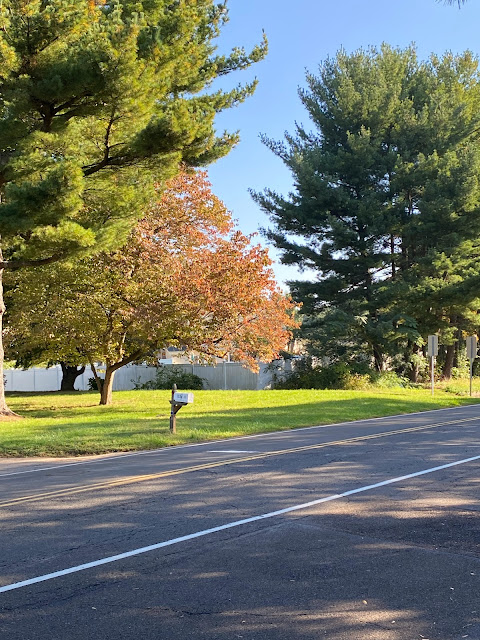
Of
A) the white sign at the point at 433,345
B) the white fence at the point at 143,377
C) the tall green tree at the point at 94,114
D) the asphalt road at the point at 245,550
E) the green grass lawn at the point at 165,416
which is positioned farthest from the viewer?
the white fence at the point at 143,377

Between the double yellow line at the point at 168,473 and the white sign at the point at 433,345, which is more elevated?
the white sign at the point at 433,345

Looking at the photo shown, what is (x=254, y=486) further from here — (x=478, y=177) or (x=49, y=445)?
(x=478, y=177)

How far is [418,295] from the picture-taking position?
1403 inches

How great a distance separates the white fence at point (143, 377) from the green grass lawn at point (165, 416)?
909cm

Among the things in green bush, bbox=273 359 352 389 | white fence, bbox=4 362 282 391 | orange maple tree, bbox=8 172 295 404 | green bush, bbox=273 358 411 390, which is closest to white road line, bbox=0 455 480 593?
orange maple tree, bbox=8 172 295 404

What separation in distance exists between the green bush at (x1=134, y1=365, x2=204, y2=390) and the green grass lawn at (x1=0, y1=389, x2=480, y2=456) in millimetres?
7894

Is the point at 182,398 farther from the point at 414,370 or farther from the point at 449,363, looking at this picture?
the point at 449,363

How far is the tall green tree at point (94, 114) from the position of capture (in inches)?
644

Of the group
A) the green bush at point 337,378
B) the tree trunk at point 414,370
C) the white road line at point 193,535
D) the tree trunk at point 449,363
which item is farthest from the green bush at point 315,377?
the white road line at point 193,535

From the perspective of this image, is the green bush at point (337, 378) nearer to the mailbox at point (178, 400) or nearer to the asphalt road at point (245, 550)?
the mailbox at point (178, 400)

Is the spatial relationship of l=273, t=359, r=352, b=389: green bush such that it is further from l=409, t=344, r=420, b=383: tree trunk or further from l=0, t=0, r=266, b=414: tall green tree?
l=0, t=0, r=266, b=414: tall green tree

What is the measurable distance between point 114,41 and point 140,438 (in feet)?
30.1

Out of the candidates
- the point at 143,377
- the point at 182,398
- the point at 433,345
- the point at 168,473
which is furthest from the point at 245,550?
the point at 143,377

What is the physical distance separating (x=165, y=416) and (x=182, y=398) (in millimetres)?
5507
